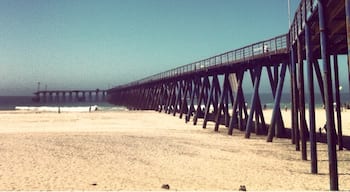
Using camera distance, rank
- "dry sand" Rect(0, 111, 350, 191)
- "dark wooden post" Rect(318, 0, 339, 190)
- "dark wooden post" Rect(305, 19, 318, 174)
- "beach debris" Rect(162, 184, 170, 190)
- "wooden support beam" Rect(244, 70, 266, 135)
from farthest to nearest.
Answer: "wooden support beam" Rect(244, 70, 266, 135) → "dark wooden post" Rect(305, 19, 318, 174) → "dry sand" Rect(0, 111, 350, 191) → "beach debris" Rect(162, 184, 170, 190) → "dark wooden post" Rect(318, 0, 339, 190)

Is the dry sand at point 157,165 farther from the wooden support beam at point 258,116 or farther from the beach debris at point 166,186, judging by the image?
the wooden support beam at point 258,116

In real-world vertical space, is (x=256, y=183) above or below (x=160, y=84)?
below

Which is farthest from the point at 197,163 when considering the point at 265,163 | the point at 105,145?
the point at 105,145

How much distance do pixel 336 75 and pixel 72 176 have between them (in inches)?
445

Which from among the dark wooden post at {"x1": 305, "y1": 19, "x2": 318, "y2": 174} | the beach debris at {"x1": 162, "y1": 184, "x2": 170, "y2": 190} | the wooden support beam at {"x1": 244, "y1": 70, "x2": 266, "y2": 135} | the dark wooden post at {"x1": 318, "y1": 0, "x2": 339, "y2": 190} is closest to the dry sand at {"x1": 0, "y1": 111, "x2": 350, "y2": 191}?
the beach debris at {"x1": 162, "y1": 184, "x2": 170, "y2": 190}

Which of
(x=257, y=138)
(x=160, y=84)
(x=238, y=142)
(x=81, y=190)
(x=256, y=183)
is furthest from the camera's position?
(x=160, y=84)

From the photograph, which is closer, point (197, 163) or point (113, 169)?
point (113, 169)

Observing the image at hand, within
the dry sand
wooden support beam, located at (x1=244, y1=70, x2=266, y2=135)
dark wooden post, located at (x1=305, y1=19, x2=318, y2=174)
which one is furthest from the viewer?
wooden support beam, located at (x1=244, y1=70, x2=266, y2=135)

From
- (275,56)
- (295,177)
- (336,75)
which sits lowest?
(295,177)

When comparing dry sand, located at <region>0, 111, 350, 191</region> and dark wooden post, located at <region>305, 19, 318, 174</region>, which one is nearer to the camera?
dry sand, located at <region>0, 111, 350, 191</region>

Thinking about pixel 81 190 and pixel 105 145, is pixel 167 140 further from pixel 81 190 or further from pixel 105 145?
pixel 81 190

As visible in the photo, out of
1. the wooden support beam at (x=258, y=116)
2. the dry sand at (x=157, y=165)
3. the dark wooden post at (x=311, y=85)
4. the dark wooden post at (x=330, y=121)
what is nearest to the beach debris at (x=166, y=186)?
the dry sand at (x=157, y=165)

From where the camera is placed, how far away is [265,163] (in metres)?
10.4

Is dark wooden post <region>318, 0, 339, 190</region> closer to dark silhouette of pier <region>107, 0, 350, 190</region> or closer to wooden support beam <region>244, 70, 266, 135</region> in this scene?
dark silhouette of pier <region>107, 0, 350, 190</region>
